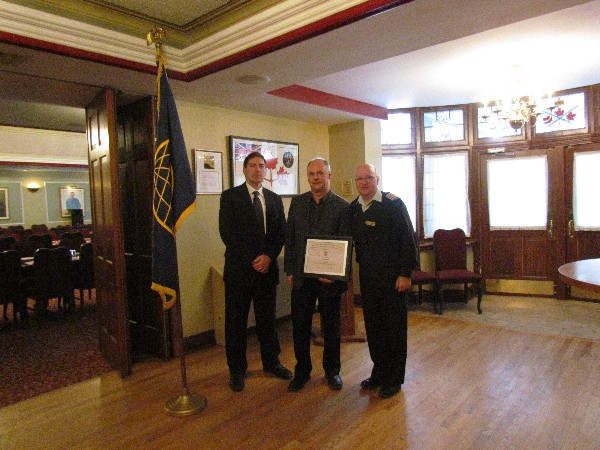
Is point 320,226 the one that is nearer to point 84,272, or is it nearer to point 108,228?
point 108,228

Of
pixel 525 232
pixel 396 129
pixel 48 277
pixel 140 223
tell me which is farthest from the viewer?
pixel 396 129

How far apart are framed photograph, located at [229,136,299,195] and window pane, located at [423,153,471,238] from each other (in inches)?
78.8

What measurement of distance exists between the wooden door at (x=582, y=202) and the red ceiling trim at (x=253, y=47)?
4.40 meters

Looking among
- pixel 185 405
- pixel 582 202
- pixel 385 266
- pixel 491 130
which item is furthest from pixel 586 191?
pixel 185 405

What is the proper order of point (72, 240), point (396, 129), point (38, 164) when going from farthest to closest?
1. point (38, 164)
2. point (72, 240)
3. point (396, 129)

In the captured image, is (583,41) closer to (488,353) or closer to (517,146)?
(517,146)

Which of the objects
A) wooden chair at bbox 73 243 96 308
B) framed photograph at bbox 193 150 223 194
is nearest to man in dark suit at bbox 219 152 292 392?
framed photograph at bbox 193 150 223 194

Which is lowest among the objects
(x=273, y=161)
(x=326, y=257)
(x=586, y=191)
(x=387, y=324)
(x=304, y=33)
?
(x=387, y=324)

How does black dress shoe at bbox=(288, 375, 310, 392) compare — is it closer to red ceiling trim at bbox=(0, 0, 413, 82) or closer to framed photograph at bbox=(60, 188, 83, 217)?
red ceiling trim at bbox=(0, 0, 413, 82)

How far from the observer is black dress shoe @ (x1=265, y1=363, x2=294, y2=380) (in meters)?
3.20

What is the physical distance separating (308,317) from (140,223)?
1.79 metres

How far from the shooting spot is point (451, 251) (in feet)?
17.9

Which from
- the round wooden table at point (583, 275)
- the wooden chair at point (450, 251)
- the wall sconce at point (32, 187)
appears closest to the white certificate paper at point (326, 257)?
the round wooden table at point (583, 275)

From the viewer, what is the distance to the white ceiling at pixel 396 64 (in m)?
2.39
